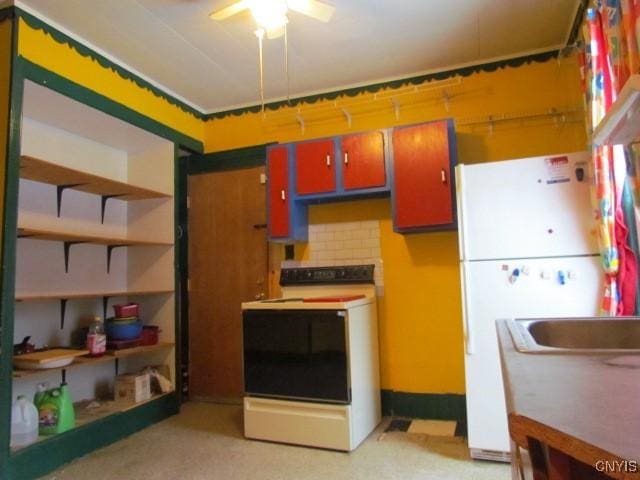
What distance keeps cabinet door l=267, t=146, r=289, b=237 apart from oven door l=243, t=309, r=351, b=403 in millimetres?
730

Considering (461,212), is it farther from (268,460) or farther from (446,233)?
(268,460)

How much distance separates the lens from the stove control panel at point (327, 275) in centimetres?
317

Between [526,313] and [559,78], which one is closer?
[526,313]

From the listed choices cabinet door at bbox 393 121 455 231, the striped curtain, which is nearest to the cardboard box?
cabinet door at bbox 393 121 455 231

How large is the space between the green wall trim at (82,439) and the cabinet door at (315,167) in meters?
1.94

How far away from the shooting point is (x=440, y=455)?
96.1 inches

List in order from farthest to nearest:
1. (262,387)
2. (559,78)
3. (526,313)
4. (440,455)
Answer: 1. (559,78)
2. (262,387)
3. (440,455)
4. (526,313)

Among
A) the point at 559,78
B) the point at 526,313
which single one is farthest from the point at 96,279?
the point at 559,78

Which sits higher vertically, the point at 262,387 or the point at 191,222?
the point at 191,222

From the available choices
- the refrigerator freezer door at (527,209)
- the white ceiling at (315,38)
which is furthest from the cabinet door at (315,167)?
the refrigerator freezer door at (527,209)

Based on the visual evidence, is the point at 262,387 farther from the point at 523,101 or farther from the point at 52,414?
the point at 523,101

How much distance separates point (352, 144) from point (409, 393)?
1.86 m

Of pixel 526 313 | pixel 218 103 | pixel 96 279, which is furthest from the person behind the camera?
pixel 218 103

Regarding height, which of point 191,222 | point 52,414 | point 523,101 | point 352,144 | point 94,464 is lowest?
point 94,464
